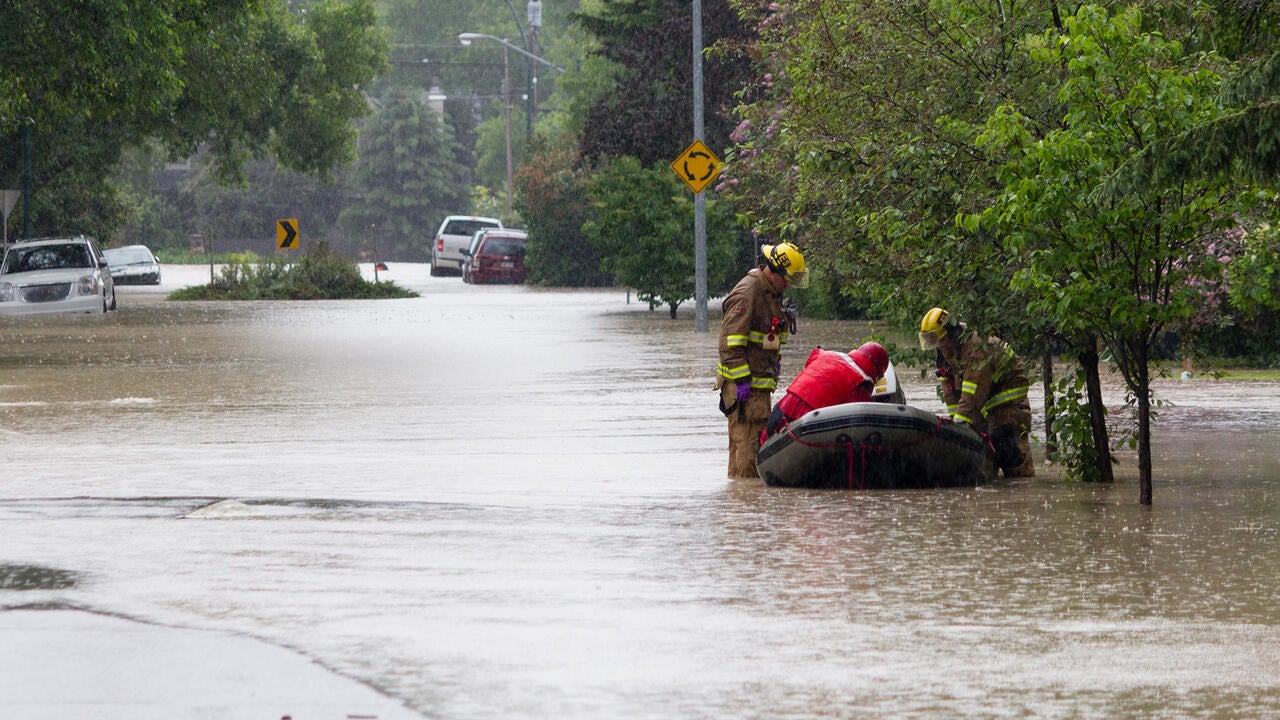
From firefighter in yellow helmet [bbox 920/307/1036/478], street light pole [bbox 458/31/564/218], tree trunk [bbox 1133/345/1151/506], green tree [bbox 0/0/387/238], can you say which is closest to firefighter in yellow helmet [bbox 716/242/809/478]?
firefighter in yellow helmet [bbox 920/307/1036/478]

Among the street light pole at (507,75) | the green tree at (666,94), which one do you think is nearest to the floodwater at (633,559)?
the green tree at (666,94)

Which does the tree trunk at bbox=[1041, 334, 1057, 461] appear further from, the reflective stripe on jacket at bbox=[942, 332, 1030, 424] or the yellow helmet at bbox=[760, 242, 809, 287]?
the yellow helmet at bbox=[760, 242, 809, 287]

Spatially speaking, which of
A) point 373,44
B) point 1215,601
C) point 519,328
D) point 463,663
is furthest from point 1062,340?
point 373,44

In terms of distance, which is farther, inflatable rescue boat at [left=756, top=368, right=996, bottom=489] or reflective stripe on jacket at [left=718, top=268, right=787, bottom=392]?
reflective stripe on jacket at [left=718, top=268, right=787, bottom=392]

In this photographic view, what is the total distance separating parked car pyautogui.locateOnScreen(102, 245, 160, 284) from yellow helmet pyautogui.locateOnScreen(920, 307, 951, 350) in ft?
173

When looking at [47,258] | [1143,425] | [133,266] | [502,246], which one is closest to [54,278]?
[47,258]

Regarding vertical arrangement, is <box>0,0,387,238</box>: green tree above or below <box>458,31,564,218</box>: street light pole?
below

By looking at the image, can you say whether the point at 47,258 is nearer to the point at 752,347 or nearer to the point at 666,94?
the point at 666,94

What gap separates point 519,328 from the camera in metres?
34.8

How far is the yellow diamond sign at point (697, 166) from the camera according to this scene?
3188 centimetres

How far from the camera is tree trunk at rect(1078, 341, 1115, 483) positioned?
1355 centimetres

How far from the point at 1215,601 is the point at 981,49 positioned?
5.63m

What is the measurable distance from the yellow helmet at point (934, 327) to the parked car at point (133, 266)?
52.9 metres

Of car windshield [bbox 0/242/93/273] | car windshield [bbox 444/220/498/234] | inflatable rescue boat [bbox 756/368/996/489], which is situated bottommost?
inflatable rescue boat [bbox 756/368/996/489]
